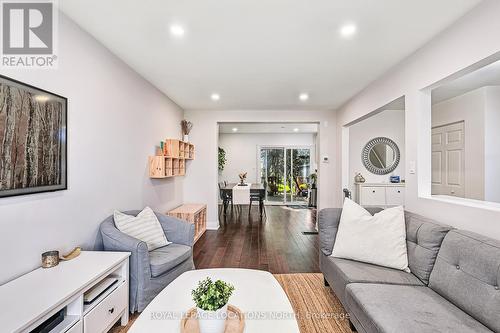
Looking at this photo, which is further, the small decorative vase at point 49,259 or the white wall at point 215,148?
the white wall at point 215,148

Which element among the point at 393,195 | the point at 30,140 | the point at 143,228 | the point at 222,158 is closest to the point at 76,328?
the point at 143,228

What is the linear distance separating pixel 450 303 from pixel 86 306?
2.34m

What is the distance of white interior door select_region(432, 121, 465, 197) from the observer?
13.2 ft

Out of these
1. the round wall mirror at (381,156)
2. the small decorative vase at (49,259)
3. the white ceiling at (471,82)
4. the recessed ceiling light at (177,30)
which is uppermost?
the recessed ceiling light at (177,30)

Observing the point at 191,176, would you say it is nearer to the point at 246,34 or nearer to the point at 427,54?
the point at 246,34

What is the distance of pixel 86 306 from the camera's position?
5.33 ft

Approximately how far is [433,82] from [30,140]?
3315mm

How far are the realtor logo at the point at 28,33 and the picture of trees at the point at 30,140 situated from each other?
0.72 ft

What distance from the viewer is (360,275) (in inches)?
77.3

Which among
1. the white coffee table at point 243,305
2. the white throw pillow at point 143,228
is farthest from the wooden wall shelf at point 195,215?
the white coffee table at point 243,305

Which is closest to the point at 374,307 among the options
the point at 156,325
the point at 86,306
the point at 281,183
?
the point at 156,325

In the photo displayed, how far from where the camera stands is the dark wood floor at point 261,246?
332cm

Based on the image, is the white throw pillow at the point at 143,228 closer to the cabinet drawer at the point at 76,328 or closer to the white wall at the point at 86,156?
the white wall at the point at 86,156

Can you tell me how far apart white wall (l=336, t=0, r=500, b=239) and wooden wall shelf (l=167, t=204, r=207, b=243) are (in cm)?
310
